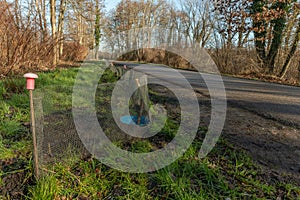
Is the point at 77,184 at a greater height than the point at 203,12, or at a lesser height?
lesser

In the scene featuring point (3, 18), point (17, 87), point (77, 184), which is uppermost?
point (3, 18)

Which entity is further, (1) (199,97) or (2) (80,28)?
(2) (80,28)

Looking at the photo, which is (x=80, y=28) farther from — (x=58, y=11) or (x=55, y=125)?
(x=55, y=125)

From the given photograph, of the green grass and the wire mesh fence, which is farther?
the wire mesh fence

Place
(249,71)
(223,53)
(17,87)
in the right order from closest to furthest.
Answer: (17,87) → (249,71) → (223,53)

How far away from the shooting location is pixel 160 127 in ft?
8.93

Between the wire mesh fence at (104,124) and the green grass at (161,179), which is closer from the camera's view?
the green grass at (161,179)

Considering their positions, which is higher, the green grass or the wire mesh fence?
the wire mesh fence

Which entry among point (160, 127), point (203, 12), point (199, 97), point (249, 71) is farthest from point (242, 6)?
A: point (203, 12)

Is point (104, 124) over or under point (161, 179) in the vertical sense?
over

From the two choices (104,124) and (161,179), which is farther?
(104,124)

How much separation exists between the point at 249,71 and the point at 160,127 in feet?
33.0

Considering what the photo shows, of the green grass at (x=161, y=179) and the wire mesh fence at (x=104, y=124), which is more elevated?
the wire mesh fence at (x=104, y=124)

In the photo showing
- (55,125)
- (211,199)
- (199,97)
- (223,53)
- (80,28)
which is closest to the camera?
(211,199)
